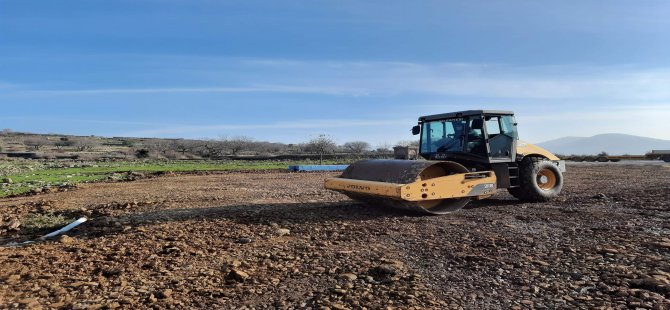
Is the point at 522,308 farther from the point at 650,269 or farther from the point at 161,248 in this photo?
the point at 161,248

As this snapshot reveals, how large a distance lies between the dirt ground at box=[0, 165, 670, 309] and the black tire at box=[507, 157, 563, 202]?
98 centimetres

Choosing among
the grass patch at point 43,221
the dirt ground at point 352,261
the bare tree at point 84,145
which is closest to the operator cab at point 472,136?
the dirt ground at point 352,261

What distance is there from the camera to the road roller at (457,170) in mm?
8570

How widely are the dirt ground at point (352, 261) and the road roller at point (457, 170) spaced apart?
473 mm

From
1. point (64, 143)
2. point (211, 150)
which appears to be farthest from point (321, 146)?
point (64, 143)

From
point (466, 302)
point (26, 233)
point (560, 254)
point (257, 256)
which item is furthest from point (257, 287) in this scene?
point (26, 233)

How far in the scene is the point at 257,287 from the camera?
16.0 ft

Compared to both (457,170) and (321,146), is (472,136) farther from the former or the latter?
(321,146)

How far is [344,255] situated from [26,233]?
22.1 ft

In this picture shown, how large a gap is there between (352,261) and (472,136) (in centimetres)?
545

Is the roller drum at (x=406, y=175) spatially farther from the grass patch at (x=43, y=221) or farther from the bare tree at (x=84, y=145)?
the bare tree at (x=84, y=145)

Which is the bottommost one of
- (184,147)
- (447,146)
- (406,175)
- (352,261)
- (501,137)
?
(352,261)

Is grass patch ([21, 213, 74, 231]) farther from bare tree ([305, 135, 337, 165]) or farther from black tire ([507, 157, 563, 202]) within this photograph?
bare tree ([305, 135, 337, 165])

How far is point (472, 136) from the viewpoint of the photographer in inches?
397
